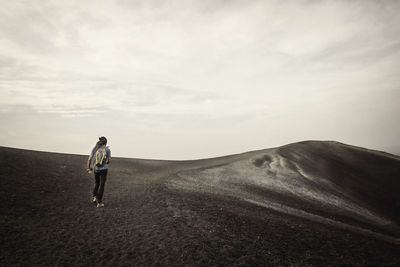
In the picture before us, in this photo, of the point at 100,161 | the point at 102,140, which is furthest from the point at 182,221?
the point at 102,140

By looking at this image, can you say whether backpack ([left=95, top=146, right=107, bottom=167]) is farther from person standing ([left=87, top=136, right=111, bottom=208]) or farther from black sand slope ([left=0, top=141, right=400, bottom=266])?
black sand slope ([left=0, top=141, right=400, bottom=266])

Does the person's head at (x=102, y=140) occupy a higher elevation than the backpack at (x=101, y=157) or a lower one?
higher

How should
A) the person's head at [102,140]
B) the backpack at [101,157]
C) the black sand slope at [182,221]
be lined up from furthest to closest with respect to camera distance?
the person's head at [102,140]
the backpack at [101,157]
the black sand slope at [182,221]

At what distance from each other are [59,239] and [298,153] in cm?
3842

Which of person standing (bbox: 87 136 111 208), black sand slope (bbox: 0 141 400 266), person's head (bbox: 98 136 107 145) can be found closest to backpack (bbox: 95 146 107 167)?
person standing (bbox: 87 136 111 208)

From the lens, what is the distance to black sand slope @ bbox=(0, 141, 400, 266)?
28.0ft

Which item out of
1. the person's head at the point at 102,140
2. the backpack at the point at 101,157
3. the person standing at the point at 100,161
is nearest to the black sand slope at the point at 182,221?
the person standing at the point at 100,161

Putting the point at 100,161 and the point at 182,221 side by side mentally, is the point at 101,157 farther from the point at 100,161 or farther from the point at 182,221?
the point at 182,221

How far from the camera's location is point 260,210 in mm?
15484

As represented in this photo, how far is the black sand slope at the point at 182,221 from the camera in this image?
28.0 ft

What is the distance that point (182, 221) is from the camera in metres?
11.7

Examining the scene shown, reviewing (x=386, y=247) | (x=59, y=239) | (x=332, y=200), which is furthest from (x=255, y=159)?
(x=59, y=239)

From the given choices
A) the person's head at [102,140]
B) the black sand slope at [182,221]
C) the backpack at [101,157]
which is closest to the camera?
the black sand slope at [182,221]

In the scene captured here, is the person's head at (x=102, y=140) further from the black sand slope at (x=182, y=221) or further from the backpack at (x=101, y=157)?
the black sand slope at (x=182, y=221)
